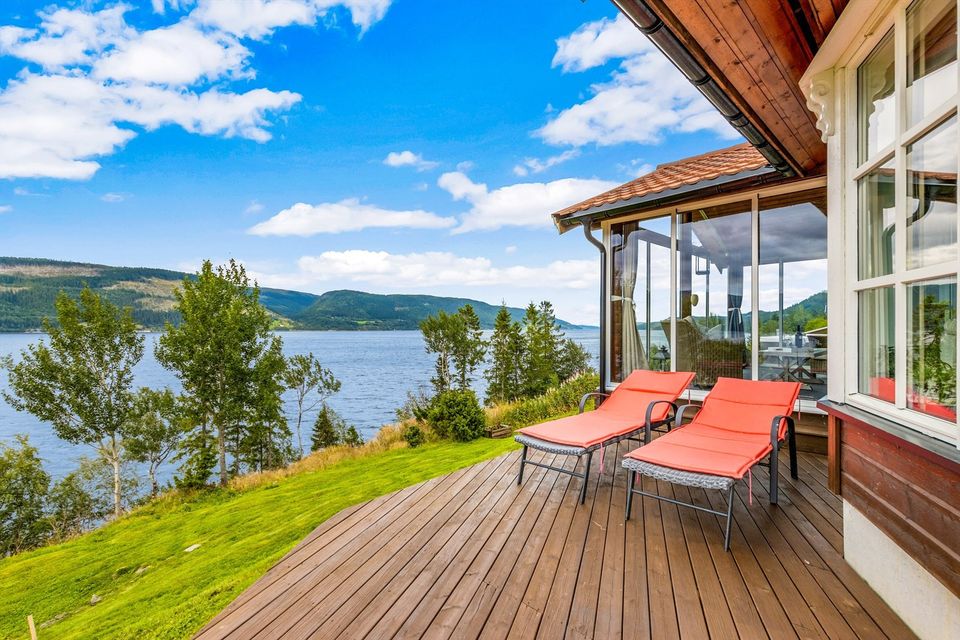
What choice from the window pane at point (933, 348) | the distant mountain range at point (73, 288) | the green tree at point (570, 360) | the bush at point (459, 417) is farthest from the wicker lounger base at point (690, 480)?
the green tree at point (570, 360)

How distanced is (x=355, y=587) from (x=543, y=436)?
5.99 feet

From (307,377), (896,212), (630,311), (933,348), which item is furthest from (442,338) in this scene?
(933,348)

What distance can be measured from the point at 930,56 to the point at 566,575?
2.61 meters

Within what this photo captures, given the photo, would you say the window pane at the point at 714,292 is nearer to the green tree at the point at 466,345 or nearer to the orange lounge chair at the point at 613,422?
the orange lounge chair at the point at 613,422

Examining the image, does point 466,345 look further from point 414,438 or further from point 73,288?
point 73,288

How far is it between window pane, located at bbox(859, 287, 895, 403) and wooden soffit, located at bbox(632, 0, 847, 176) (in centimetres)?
116

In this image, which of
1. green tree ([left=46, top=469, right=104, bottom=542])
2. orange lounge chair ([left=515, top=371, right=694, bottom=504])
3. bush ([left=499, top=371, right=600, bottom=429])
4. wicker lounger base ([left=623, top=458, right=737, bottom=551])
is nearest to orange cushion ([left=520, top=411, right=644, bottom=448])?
orange lounge chair ([left=515, top=371, right=694, bottom=504])

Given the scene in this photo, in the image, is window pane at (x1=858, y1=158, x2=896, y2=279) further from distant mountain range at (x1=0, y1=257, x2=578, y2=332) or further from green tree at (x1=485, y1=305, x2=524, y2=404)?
distant mountain range at (x1=0, y1=257, x2=578, y2=332)

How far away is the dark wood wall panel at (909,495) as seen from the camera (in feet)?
4.76

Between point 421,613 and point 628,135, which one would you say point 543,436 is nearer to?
point 421,613

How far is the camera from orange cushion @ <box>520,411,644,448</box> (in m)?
3.45

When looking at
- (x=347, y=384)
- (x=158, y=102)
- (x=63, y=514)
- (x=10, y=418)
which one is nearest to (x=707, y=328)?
(x=63, y=514)

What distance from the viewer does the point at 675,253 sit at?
5.34 m

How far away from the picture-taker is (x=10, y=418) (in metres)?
31.9
